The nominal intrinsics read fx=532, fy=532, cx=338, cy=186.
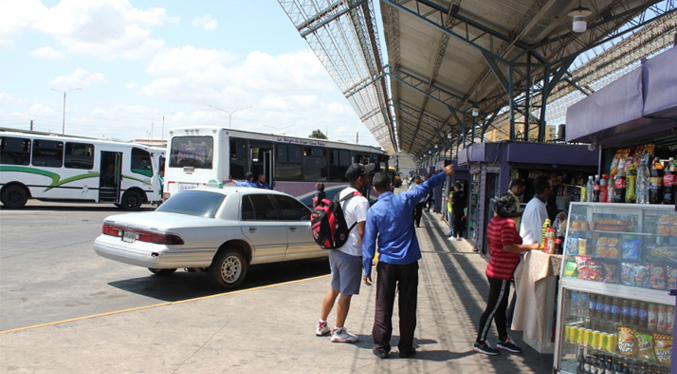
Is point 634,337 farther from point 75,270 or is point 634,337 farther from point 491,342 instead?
point 75,270

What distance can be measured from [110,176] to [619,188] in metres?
20.7

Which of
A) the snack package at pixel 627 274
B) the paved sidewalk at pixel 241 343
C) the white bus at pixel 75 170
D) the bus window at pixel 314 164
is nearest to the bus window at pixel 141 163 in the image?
the white bus at pixel 75 170

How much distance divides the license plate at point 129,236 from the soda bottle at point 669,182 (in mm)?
6201

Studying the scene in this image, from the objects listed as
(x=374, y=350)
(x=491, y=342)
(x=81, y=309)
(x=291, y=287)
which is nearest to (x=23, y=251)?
(x=81, y=309)

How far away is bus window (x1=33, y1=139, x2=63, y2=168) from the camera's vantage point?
19859 mm

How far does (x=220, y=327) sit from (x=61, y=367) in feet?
5.54

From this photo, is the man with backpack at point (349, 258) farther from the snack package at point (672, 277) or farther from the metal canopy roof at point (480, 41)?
the metal canopy roof at point (480, 41)

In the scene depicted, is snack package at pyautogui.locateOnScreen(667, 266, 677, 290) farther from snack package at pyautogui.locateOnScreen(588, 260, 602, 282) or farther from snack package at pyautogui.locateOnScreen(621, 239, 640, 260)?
snack package at pyautogui.locateOnScreen(588, 260, 602, 282)

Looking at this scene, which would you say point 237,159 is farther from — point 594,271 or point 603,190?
point 594,271

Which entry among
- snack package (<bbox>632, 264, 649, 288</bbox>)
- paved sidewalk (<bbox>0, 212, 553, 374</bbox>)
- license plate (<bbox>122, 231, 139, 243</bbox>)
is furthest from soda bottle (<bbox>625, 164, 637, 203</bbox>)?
license plate (<bbox>122, 231, 139, 243</bbox>)

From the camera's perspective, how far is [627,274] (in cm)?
428

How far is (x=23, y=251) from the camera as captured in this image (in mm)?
10188

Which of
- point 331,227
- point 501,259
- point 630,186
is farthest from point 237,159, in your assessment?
point 630,186

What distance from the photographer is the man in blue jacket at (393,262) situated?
4.98 m
